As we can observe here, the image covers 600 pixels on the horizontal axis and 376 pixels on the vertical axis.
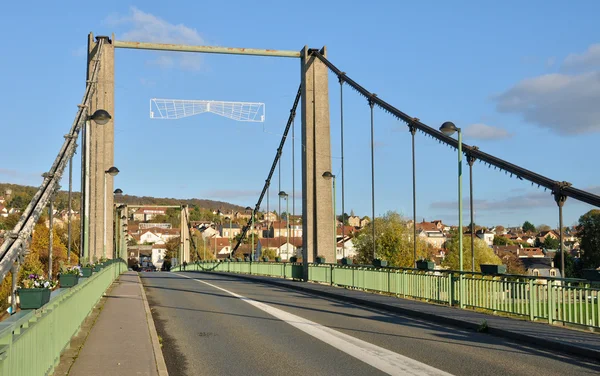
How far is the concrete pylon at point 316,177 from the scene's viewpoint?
3189cm

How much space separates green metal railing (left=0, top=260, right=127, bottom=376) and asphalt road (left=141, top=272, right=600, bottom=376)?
5.47 ft

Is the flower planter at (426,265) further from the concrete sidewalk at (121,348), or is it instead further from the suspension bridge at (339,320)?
the concrete sidewalk at (121,348)

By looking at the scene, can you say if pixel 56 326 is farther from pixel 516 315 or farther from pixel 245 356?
pixel 516 315

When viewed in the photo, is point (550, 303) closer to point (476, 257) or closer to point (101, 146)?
point (101, 146)

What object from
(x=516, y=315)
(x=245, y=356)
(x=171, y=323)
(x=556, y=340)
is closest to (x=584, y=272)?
(x=556, y=340)

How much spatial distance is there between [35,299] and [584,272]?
10211 millimetres

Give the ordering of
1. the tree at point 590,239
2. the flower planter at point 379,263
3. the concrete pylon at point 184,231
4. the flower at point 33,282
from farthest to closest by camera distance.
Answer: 1. the concrete pylon at point 184,231
2. the tree at point 590,239
3. the flower planter at point 379,263
4. the flower at point 33,282

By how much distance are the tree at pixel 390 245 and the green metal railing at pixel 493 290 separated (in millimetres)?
57000

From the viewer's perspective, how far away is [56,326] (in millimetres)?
8664

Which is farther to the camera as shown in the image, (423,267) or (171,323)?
(423,267)

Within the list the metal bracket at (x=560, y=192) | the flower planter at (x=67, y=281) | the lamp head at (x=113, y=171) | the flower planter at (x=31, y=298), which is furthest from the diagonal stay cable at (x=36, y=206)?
the metal bracket at (x=560, y=192)

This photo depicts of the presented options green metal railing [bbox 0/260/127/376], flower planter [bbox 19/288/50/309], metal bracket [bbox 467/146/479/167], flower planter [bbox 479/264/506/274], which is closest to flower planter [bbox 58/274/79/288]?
green metal railing [bbox 0/260/127/376]

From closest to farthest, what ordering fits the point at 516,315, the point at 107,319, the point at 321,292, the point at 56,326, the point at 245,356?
the point at 56,326 → the point at 245,356 → the point at 107,319 → the point at 516,315 → the point at 321,292

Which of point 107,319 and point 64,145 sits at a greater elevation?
point 64,145
